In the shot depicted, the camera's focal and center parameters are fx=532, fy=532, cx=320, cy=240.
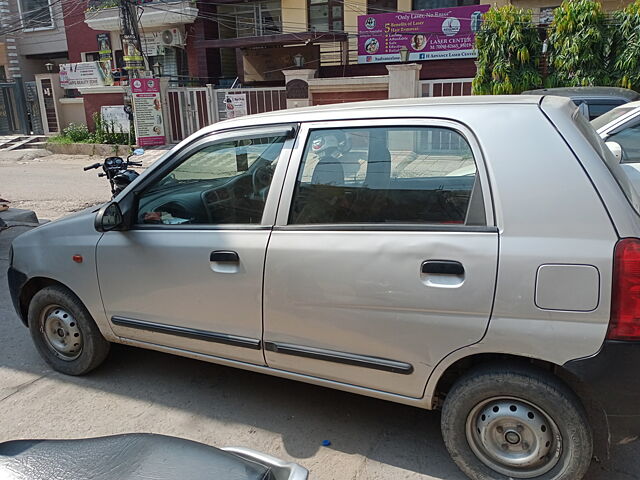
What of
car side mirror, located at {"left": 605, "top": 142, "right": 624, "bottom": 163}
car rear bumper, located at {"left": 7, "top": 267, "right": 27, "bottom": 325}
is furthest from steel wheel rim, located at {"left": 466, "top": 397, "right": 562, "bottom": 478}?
car side mirror, located at {"left": 605, "top": 142, "right": 624, "bottom": 163}

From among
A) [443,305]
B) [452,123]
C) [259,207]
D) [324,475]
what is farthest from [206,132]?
[324,475]

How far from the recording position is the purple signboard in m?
16.5

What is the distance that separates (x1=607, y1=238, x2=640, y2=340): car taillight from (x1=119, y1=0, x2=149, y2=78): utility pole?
19501 millimetres

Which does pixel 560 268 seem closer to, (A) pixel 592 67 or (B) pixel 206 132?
(B) pixel 206 132

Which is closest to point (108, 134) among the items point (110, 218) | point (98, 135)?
point (98, 135)

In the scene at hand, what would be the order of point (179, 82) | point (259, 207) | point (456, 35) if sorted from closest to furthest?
point (259, 207) < point (456, 35) < point (179, 82)

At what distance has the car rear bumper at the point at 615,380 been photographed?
2098 mm

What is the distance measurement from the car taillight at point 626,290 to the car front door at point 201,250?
1579 mm

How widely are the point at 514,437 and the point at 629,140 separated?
4100 millimetres

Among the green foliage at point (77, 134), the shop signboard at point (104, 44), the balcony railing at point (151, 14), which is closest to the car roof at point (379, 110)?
the green foliage at point (77, 134)

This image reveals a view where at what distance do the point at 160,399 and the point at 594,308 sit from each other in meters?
2.58

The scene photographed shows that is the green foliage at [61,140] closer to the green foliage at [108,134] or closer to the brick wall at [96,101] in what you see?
the brick wall at [96,101]

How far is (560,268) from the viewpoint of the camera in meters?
2.13

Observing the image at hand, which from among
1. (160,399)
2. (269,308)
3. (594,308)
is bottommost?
(160,399)
